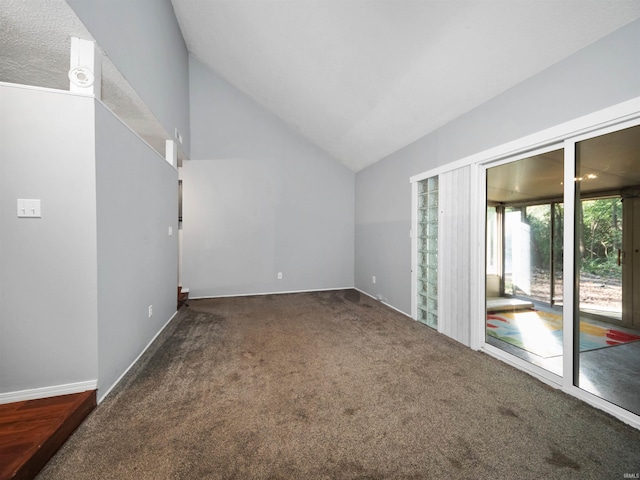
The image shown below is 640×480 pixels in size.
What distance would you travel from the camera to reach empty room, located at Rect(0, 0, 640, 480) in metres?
1.41

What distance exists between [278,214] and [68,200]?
3434 millimetres

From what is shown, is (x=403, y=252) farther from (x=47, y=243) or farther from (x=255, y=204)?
(x=47, y=243)

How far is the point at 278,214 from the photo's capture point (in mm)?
4961

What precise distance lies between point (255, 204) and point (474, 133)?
3.64 metres

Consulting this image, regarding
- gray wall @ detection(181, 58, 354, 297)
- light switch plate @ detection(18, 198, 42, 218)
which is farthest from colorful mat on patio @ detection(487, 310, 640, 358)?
light switch plate @ detection(18, 198, 42, 218)

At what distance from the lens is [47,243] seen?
63.2 inches

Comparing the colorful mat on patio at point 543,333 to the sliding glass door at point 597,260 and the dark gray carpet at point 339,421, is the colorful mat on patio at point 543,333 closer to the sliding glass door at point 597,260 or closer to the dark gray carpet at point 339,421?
the sliding glass door at point 597,260

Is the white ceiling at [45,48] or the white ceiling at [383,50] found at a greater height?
the white ceiling at [383,50]

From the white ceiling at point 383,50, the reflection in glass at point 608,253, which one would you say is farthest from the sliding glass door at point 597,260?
the white ceiling at point 383,50

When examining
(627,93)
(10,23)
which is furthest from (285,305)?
(627,93)

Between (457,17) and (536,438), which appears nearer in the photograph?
(536,438)

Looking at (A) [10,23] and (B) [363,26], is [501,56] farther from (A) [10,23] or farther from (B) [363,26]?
(A) [10,23]

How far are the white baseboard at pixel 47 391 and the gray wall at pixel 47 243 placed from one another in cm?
2

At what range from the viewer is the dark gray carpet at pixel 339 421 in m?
1.25
